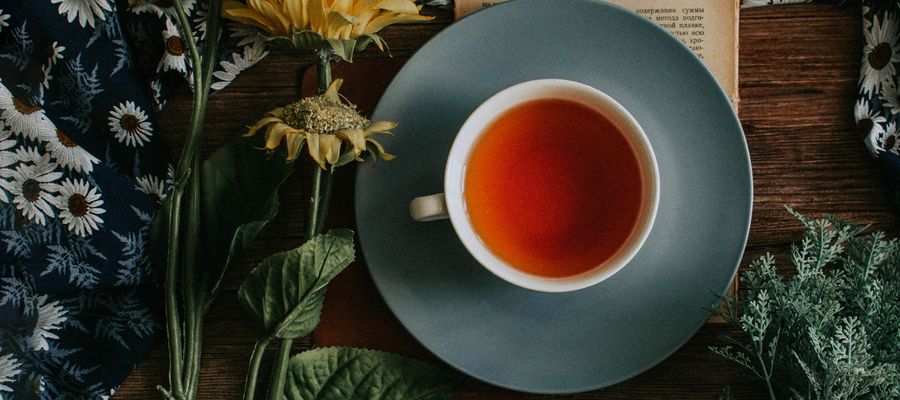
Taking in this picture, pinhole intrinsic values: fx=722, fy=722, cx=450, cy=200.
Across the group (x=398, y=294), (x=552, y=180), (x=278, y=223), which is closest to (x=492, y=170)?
(x=552, y=180)

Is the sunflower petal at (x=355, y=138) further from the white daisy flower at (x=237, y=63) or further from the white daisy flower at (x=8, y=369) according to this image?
the white daisy flower at (x=8, y=369)

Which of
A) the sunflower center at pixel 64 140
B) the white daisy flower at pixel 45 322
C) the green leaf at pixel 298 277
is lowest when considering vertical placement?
the white daisy flower at pixel 45 322

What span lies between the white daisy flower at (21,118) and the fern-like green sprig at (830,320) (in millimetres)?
751

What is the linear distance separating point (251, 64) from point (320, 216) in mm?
239

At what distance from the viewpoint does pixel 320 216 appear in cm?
75

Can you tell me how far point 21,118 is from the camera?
2.56ft

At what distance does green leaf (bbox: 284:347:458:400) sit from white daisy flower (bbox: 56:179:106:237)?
0.27 meters

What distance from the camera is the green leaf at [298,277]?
2.35 feet

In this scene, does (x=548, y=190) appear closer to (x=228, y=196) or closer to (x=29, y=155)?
(x=228, y=196)

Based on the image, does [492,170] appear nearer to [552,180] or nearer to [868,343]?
[552,180]

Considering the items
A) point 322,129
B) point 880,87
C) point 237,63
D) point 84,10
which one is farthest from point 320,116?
point 880,87

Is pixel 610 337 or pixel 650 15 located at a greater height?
pixel 650 15

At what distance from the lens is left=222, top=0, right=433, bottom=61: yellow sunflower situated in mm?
678

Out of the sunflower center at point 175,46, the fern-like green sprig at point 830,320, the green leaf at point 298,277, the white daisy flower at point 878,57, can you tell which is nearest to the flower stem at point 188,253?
the sunflower center at point 175,46
